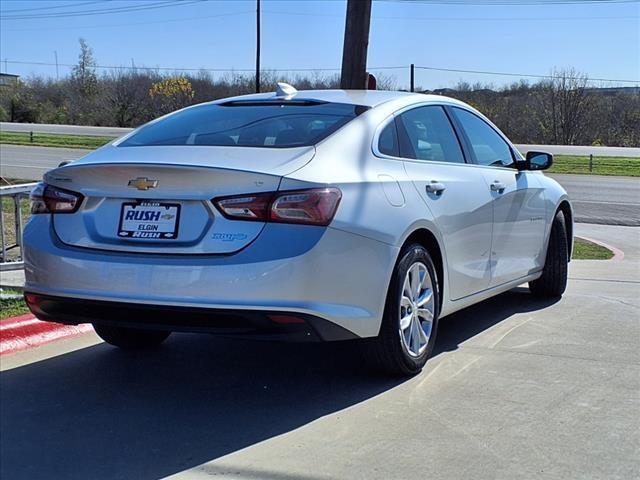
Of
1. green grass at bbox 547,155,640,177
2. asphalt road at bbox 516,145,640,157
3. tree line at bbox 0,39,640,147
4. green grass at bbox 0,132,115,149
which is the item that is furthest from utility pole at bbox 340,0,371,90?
green grass at bbox 0,132,115,149

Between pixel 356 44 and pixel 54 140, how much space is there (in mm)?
31535

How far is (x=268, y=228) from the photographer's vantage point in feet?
12.3

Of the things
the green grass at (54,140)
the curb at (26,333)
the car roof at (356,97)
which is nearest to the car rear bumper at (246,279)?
the car roof at (356,97)

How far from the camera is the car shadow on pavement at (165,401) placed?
12.1ft

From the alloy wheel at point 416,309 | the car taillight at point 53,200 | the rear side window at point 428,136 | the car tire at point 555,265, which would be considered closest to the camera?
the car taillight at point 53,200

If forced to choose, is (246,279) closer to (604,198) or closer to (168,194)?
(168,194)

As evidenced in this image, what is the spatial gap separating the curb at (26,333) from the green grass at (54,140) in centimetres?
2934

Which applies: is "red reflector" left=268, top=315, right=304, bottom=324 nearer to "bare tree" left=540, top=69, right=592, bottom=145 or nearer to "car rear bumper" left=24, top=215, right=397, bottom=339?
"car rear bumper" left=24, top=215, right=397, bottom=339

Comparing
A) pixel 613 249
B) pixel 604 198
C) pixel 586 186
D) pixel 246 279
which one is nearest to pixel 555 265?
pixel 246 279

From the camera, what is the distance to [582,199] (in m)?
18.6

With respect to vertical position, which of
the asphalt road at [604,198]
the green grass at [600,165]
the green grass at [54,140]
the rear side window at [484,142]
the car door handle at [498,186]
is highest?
the rear side window at [484,142]

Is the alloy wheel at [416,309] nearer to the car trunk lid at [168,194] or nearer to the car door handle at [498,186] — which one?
the car trunk lid at [168,194]

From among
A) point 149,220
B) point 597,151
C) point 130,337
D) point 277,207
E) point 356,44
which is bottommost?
point 130,337

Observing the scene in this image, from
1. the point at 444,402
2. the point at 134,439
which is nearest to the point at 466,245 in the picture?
the point at 444,402
